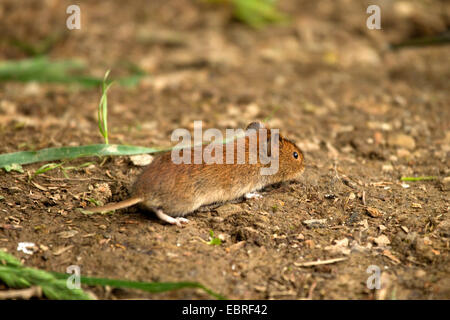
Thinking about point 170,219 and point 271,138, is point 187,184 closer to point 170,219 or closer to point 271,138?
point 170,219

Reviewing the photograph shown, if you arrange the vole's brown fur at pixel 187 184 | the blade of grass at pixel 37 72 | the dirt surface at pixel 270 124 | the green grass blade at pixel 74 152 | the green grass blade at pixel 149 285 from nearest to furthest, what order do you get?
1. the green grass blade at pixel 149 285
2. the dirt surface at pixel 270 124
3. the vole's brown fur at pixel 187 184
4. the green grass blade at pixel 74 152
5. the blade of grass at pixel 37 72

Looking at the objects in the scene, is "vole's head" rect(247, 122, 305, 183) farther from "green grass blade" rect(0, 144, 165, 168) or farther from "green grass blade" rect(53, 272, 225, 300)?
"green grass blade" rect(53, 272, 225, 300)

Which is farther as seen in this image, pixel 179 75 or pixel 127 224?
pixel 179 75

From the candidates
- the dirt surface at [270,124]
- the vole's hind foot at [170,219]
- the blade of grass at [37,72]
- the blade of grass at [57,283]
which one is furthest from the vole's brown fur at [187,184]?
the blade of grass at [37,72]

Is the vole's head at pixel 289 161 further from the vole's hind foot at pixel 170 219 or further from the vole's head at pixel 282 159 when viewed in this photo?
the vole's hind foot at pixel 170 219

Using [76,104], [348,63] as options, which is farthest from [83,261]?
[348,63]
